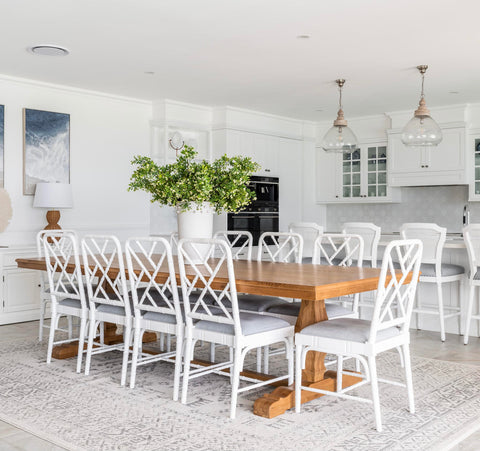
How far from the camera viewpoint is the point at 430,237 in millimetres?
4984

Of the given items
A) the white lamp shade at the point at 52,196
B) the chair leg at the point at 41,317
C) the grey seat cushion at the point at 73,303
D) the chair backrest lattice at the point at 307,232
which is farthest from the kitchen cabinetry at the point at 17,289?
the chair backrest lattice at the point at 307,232

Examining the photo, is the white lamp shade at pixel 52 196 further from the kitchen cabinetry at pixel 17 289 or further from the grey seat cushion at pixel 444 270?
the grey seat cushion at pixel 444 270

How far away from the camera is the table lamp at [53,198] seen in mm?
5781

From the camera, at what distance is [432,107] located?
293 inches

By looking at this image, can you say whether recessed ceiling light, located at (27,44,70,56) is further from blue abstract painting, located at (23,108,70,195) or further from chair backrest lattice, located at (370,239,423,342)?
chair backrest lattice, located at (370,239,423,342)

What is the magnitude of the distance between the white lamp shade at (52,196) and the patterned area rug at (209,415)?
208 cm

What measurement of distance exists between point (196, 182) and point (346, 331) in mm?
1422

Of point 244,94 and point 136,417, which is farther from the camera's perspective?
point 244,94

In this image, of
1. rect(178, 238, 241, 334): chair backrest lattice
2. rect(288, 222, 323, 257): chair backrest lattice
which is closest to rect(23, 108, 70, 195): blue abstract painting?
rect(288, 222, 323, 257): chair backrest lattice

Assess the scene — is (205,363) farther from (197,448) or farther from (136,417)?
(197,448)

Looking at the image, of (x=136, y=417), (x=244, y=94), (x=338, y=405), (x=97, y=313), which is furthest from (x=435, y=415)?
(x=244, y=94)

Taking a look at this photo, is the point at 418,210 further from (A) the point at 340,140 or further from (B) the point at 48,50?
(B) the point at 48,50

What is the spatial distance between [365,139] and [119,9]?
4.96 meters

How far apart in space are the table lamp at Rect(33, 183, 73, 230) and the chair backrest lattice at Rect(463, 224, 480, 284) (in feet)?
11.9
